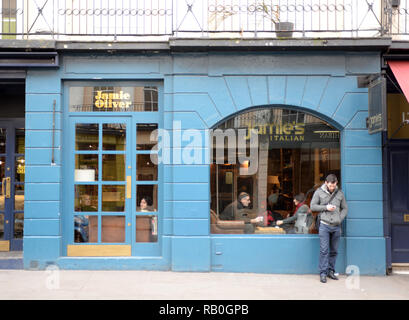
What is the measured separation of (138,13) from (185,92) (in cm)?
195

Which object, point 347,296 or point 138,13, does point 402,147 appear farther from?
point 138,13

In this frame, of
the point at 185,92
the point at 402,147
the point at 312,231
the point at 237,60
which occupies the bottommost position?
the point at 312,231

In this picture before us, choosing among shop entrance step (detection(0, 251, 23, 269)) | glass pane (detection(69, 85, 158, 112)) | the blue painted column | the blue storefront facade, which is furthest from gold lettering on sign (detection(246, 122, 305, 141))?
shop entrance step (detection(0, 251, 23, 269))

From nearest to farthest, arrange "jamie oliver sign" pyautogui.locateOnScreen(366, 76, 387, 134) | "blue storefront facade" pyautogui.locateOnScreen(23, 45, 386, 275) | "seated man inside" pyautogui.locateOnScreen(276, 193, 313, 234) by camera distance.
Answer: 1. "jamie oliver sign" pyautogui.locateOnScreen(366, 76, 387, 134)
2. "blue storefront facade" pyautogui.locateOnScreen(23, 45, 386, 275)
3. "seated man inside" pyautogui.locateOnScreen(276, 193, 313, 234)

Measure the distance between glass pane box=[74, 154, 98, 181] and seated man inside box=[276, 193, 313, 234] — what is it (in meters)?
3.82

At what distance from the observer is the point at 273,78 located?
7.43m

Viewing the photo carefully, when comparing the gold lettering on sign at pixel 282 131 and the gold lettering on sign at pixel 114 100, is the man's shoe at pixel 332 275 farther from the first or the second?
the gold lettering on sign at pixel 114 100

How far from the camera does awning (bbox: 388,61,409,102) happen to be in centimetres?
691

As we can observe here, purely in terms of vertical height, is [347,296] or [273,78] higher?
[273,78]

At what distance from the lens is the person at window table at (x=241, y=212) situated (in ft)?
24.6

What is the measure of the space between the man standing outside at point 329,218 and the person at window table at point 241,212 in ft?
3.99

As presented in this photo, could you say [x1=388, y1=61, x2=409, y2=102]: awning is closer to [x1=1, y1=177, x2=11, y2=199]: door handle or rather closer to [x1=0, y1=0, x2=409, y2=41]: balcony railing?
[x1=0, y1=0, x2=409, y2=41]: balcony railing
